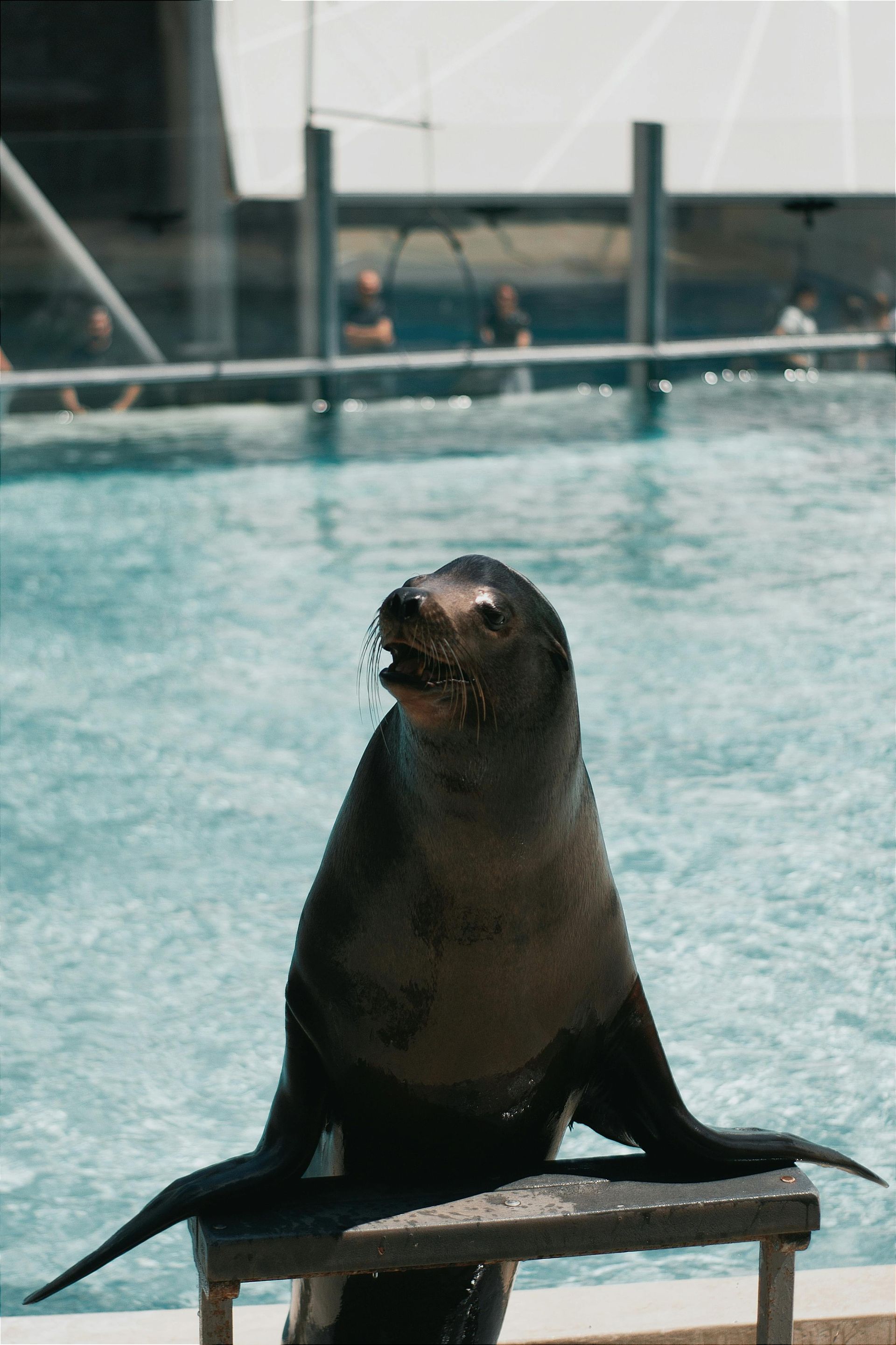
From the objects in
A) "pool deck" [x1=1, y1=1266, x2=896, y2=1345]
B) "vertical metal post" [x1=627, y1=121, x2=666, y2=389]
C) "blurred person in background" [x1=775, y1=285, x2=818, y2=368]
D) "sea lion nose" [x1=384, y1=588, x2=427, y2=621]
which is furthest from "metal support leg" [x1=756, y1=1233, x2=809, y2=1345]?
"blurred person in background" [x1=775, y1=285, x2=818, y2=368]

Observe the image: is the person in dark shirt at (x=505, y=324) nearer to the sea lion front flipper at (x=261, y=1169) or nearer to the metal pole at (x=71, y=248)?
the metal pole at (x=71, y=248)

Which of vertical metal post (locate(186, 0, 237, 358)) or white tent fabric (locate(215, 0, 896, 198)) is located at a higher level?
white tent fabric (locate(215, 0, 896, 198))

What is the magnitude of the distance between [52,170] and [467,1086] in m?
13.2

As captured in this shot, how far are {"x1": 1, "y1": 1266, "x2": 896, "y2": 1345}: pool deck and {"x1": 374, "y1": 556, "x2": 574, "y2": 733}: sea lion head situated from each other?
1.20 metres

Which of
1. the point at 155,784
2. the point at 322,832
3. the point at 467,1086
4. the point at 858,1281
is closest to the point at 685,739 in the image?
the point at 322,832

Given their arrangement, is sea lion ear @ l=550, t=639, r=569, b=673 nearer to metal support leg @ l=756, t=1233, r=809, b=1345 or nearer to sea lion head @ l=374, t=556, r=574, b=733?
sea lion head @ l=374, t=556, r=574, b=733

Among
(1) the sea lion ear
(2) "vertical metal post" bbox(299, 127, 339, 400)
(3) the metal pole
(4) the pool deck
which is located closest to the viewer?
(1) the sea lion ear

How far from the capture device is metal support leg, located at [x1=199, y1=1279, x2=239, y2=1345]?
78.7 inches

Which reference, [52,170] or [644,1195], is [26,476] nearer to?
[52,170]

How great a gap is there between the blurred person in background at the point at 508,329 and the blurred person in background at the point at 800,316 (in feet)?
7.62

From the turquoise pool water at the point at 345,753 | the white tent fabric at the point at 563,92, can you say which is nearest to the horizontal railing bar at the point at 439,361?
the turquoise pool water at the point at 345,753

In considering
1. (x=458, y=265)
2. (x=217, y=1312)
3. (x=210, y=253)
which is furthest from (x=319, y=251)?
(x=217, y=1312)

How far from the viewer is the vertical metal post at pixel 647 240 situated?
47.2ft

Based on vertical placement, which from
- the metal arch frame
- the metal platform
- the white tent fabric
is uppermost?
the white tent fabric
